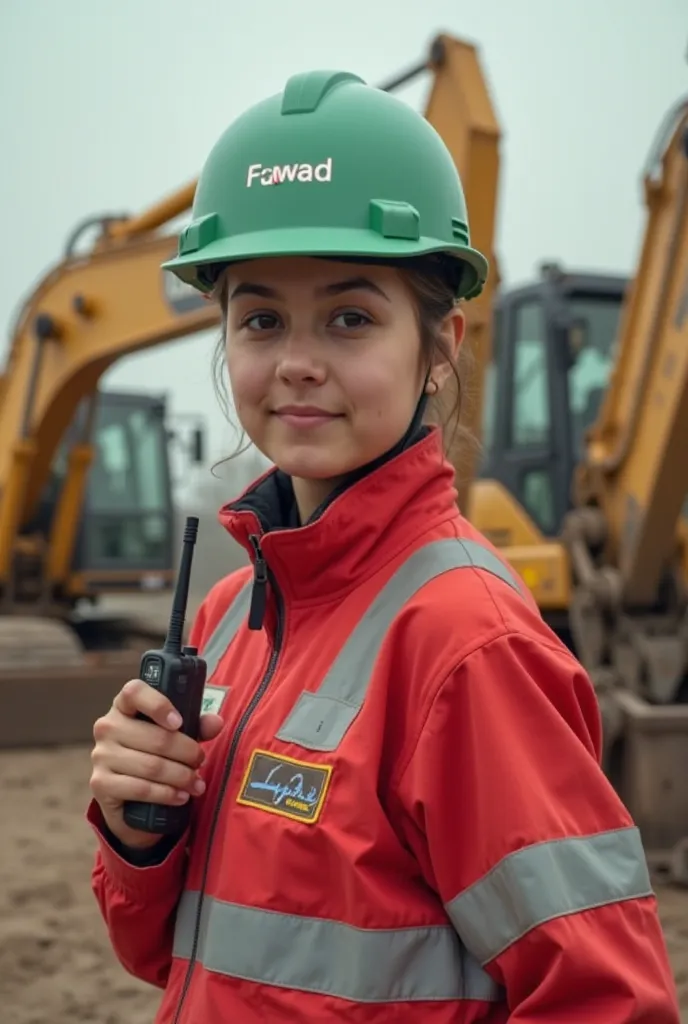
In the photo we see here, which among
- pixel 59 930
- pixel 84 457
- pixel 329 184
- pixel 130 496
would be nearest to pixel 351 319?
pixel 329 184

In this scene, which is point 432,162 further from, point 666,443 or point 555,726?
point 666,443

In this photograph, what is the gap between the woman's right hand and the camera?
1325 mm

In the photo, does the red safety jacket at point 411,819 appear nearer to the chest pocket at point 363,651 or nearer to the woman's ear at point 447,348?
the chest pocket at point 363,651

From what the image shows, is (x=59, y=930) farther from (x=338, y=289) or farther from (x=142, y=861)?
(x=338, y=289)

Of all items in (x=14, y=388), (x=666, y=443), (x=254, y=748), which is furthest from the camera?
(x=14, y=388)

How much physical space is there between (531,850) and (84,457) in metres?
8.47

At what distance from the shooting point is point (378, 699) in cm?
122

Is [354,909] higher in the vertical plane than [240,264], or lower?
lower

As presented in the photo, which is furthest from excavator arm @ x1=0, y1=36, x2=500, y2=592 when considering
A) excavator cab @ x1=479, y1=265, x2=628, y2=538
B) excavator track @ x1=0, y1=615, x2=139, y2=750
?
excavator cab @ x1=479, y1=265, x2=628, y2=538

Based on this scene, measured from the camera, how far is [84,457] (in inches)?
365

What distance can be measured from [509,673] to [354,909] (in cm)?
28

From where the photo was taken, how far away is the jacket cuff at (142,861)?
1410mm

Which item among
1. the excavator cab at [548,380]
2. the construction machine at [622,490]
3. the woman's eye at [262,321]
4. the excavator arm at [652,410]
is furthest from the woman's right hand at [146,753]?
the excavator cab at [548,380]

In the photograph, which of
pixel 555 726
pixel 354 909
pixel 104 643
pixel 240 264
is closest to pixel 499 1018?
pixel 354 909
